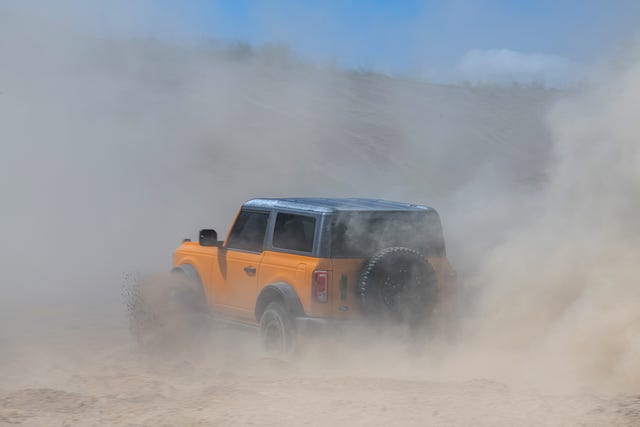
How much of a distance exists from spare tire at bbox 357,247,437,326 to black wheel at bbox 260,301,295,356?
0.70 m

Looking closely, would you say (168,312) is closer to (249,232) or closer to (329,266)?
(249,232)

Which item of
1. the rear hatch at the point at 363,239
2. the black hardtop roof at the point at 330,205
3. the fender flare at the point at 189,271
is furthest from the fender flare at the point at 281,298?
the fender flare at the point at 189,271

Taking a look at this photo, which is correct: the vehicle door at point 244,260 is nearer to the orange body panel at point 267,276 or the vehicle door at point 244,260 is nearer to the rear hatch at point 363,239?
the orange body panel at point 267,276

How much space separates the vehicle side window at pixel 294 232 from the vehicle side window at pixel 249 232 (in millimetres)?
234

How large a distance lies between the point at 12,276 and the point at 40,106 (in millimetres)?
14359

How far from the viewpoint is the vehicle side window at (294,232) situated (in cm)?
953

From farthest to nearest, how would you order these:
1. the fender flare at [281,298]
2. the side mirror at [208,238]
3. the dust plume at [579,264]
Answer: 1. the side mirror at [208,238]
2. the fender flare at [281,298]
3. the dust plume at [579,264]

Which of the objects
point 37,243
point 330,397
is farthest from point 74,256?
point 330,397

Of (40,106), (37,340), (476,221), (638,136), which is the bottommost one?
(37,340)

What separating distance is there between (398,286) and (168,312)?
8.57 ft

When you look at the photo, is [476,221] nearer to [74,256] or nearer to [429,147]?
[74,256]

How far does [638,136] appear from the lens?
9594mm

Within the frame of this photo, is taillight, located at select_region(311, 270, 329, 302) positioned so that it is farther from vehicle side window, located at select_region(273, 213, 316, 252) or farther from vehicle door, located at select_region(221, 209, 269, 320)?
vehicle door, located at select_region(221, 209, 269, 320)

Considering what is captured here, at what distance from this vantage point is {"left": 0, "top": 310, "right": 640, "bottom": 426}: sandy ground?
6.91m
